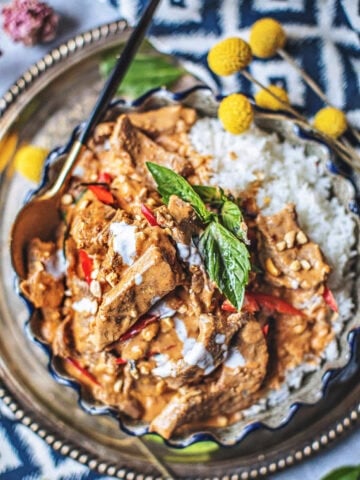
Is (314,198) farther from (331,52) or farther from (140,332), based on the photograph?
(140,332)

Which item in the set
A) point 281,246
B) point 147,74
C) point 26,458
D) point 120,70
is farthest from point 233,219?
point 26,458

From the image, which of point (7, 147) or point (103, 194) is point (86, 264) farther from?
point (7, 147)

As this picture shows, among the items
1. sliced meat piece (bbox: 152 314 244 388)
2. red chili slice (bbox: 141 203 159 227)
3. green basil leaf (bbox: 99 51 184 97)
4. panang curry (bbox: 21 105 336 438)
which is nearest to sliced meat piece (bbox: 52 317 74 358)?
panang curry (bbox: 21 105 336 438)

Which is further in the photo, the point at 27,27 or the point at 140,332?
the point at 27,27

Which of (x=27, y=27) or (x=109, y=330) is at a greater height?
(x=27, y=27)

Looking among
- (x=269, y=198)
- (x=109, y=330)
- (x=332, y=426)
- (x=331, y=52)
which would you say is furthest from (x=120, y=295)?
(x=331, y=52)
